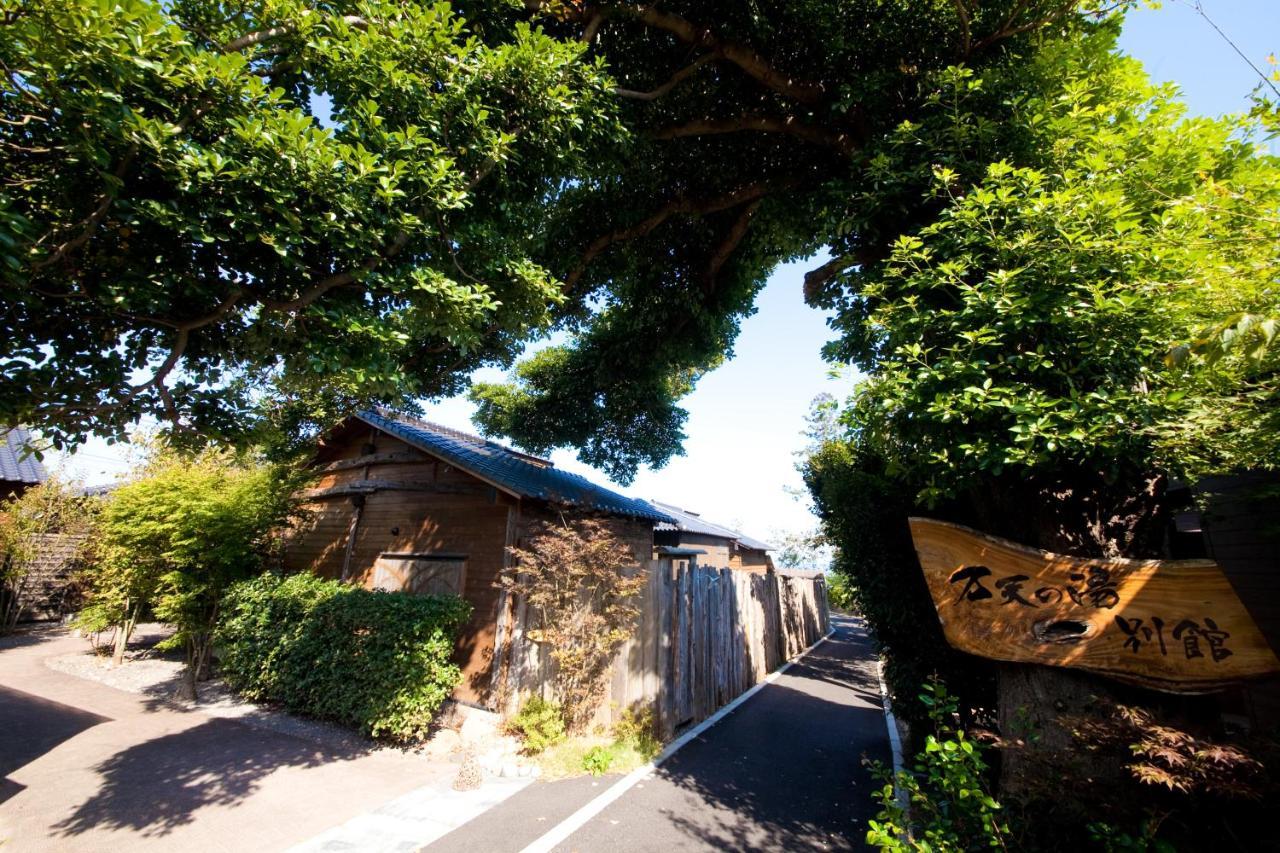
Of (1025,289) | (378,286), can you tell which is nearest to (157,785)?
(378,286)

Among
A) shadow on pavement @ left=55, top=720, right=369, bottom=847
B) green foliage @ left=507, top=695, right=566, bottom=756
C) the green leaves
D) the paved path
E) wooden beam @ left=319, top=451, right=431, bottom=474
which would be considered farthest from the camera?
wooden beam @ left=319, top=451, right=431, bottom=474

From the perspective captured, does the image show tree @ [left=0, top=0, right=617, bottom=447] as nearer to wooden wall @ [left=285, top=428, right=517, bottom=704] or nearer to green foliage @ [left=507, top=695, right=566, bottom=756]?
wooden wall @ [left=285, top=428, right=517, bottom=704]

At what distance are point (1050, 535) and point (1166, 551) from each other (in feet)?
2.88

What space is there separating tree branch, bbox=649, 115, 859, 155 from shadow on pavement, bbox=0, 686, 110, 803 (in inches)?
410

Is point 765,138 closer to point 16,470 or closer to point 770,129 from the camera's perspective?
point 770,129

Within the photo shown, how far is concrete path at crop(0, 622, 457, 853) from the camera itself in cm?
426

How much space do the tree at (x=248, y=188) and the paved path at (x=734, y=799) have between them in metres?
4.39

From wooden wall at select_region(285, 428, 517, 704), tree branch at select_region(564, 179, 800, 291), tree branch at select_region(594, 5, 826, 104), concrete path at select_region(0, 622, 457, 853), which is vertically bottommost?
concrete path at select_region(0, 622, 457, 853)

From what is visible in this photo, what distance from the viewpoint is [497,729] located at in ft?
21.6

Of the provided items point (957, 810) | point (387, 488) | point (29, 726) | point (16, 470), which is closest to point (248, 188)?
point (957, 810)

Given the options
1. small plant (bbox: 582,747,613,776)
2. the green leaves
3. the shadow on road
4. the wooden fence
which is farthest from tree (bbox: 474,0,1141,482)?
small plant (bbox: 582,747,613,776)

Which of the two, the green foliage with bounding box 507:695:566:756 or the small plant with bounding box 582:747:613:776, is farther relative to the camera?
the green foliage with bounding box 507:695:566:756

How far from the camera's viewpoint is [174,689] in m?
8.48

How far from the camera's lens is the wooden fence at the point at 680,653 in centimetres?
670
